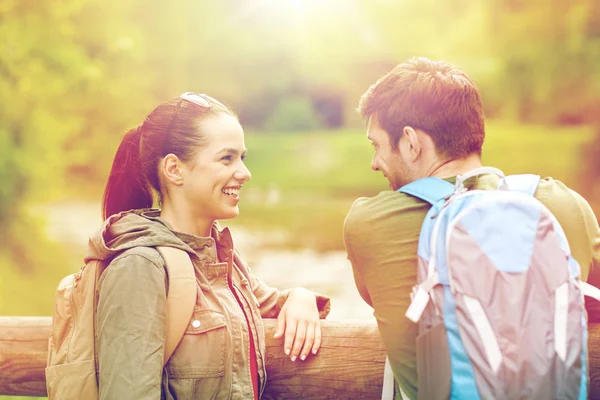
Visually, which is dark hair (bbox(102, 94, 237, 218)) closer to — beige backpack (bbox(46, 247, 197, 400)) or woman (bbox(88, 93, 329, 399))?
woman (bbox(88, 93, 329, 399))

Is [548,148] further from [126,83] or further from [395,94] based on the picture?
[395,94]

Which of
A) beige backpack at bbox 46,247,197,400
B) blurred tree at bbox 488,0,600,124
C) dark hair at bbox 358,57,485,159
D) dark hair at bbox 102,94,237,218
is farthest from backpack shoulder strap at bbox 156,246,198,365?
blurred tree at bbox 488,0,600,124

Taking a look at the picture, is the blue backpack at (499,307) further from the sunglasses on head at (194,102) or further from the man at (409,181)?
the sunglasses on head at (194,102)

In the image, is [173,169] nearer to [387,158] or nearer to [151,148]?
[151,148]

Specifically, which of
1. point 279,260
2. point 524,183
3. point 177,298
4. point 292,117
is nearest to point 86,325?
point 177,298

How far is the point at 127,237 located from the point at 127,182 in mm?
316

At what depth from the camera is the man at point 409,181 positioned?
1.79m

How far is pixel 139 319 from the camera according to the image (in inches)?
67.6

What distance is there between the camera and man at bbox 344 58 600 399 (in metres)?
1.79

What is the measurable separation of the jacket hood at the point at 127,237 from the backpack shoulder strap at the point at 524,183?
883 millimetres

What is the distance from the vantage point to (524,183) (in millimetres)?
1847

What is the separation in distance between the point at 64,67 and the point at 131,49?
1.53m

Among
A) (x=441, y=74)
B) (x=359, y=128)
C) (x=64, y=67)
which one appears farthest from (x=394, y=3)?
(x=441, y=74)

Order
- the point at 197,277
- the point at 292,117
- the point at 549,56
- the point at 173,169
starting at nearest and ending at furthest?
the point at 197,277 → the point at 173,169 → the point at 549,56 → the point at 292,117
